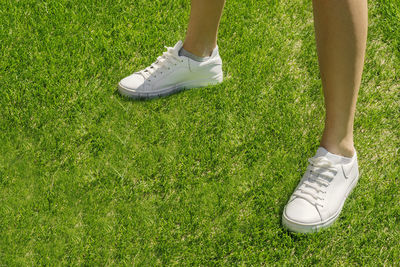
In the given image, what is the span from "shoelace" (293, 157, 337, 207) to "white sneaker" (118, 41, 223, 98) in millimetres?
776

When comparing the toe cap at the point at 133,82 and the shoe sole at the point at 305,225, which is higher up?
the toe cap at the point at 133,82

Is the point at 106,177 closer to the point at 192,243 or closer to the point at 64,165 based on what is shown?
the point at 64,165

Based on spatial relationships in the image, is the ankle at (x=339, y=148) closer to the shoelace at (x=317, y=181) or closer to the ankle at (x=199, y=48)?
the shoelace at (x=317, y=181)

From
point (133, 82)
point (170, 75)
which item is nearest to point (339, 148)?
point (170, 75)

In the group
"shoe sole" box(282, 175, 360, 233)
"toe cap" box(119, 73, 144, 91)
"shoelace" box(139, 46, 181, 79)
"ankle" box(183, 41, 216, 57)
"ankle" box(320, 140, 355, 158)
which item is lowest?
"shoe sole" box(282, 175, 360, 233)

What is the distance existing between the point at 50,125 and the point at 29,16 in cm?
89

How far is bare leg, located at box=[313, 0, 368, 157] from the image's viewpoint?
183 cm

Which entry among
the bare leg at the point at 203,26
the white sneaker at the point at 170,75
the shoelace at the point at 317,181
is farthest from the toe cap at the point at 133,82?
the shoelace at the point at 317,181

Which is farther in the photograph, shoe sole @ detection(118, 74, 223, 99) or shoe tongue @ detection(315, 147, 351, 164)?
shoe sole @ detection(118, 74, 223, 99)

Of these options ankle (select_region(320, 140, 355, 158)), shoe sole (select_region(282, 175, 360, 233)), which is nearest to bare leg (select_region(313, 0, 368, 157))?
ankle (select_region(320, 140, 355, 158))

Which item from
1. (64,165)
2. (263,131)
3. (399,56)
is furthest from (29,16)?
(399,56)

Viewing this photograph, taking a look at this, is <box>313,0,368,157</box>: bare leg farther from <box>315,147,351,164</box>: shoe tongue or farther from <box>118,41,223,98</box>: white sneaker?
<box>118,41,223,98</box>: white sneaker

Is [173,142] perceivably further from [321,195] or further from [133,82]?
[321,195]

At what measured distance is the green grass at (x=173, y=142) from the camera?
83.0 inches
